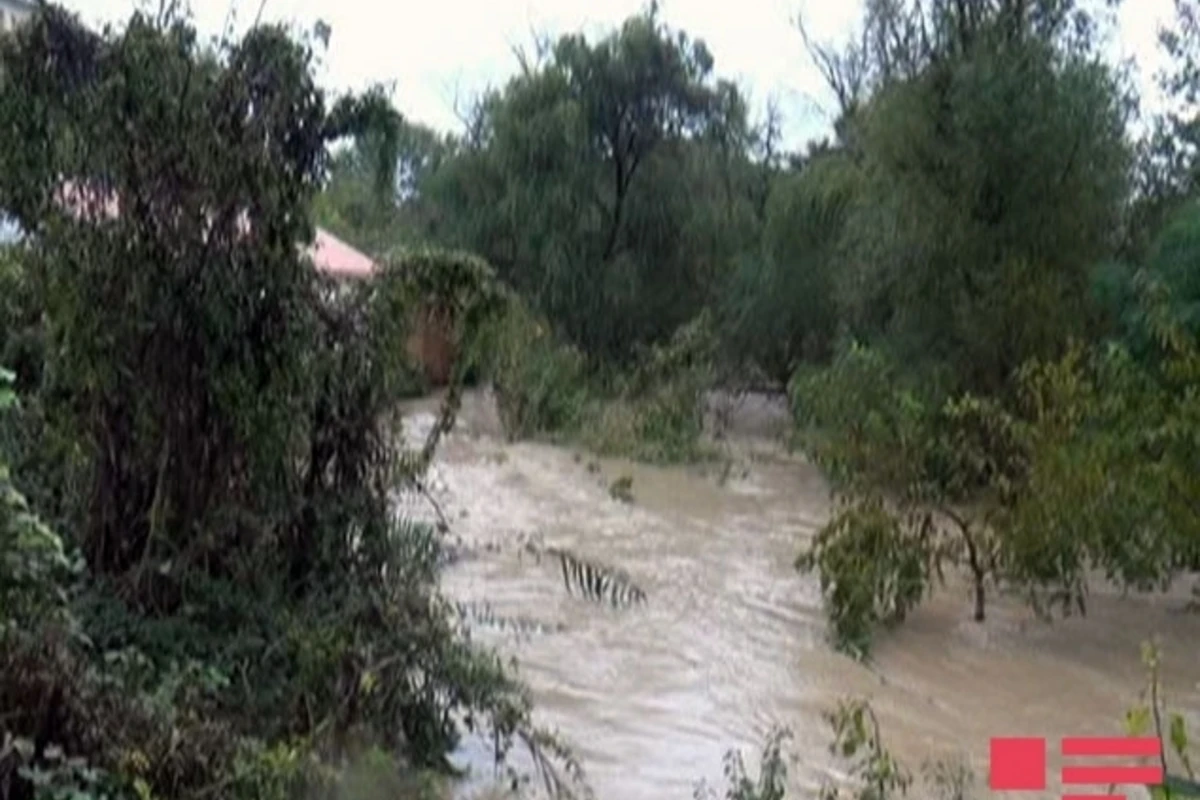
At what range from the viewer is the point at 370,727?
17.8ft

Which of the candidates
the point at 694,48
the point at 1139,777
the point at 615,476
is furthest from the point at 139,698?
the point at 694,48

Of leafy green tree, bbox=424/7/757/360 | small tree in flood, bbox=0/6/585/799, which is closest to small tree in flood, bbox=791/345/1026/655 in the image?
small tree in flood, bbox=0/6/585/799

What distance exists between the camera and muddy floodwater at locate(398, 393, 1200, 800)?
22.8ft

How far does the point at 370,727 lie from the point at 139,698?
1010mm

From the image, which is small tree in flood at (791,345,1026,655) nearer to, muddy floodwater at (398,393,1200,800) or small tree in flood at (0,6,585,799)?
muddy floodwater at (398,393,1200,800)

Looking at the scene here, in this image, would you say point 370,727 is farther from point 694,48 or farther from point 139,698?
point 694,48

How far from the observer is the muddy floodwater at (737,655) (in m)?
6.95

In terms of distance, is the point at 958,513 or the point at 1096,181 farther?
the point at 1096,181

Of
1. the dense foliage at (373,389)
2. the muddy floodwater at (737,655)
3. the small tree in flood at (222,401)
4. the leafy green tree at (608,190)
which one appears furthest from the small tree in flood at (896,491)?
the leafy green tree at (608,190)

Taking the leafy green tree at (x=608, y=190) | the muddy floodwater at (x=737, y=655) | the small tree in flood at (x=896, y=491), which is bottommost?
the muddy floodwater at (x=737, y=655)

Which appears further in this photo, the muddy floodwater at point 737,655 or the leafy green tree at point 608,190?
the leafy green tree at point 608,190

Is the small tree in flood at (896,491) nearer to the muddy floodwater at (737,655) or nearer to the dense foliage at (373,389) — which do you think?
the dense foliage at (373,389)

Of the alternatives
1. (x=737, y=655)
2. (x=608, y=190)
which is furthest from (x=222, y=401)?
(x=608, y=190)

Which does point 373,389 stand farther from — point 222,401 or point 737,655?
point 737,655
